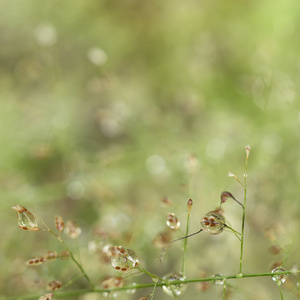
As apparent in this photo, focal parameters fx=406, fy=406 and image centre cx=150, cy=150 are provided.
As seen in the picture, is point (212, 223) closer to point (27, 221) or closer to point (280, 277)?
point (280, 277)

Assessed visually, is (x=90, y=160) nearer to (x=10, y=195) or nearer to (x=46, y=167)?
(x=46, y=167)

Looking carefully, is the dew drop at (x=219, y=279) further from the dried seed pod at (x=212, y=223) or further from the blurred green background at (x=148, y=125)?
the blurred green background at (x=148, y=125)

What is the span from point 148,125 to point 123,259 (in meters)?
1.02

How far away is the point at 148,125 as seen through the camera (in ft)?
5.63

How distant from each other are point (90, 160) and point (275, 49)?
36.5 inches

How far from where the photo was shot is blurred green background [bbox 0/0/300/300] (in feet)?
4.61

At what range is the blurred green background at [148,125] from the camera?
4.61 ft

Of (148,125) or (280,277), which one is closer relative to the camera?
(280,277)

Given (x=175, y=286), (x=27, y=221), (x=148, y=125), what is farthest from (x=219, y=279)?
(x=148, y=125)

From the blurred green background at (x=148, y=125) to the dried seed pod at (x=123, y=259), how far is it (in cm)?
37

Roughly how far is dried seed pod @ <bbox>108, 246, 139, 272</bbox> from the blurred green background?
37 centimetres

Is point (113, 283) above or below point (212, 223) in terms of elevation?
below

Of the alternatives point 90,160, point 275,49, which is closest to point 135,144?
point 90,160

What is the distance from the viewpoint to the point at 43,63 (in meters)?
1.84
